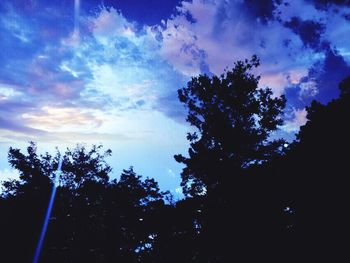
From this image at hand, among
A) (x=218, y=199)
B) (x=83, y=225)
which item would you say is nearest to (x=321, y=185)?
(x=218, y=199)

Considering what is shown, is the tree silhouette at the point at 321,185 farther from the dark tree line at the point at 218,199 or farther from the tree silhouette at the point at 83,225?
the tree silhouette at the point at 83,225

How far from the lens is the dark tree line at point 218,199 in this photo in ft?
47.7

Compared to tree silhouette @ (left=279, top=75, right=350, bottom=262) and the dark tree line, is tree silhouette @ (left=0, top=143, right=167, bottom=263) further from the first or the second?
tree silhouette @ (left=279, top=75, right=350, bottom=262)

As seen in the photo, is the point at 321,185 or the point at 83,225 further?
the point at 83,225

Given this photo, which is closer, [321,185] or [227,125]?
[321,185]

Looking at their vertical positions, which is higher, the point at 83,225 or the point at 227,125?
the point at 227,125

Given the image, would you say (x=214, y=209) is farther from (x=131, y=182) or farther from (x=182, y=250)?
(x=131, y=182)

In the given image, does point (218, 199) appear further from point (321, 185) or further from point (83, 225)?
point (83, 225)

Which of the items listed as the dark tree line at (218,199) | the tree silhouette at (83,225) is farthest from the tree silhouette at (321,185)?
the tree silhouette at (83,225)

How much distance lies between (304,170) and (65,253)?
19047mm

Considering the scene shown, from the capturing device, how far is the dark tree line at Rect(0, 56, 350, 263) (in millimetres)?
14539

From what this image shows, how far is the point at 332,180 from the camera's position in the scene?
1420cm

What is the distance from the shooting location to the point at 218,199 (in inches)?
735

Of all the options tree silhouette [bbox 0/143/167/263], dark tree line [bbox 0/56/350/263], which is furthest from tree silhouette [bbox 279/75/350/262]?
tree silhouette [bbox 0/143/167/263]
